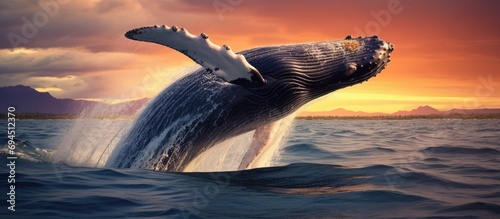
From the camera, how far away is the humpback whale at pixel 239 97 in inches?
317

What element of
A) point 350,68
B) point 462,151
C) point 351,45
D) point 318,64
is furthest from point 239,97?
point 462,151

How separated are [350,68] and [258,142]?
6.86ft

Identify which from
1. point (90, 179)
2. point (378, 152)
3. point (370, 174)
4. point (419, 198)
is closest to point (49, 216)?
point (90, 179)

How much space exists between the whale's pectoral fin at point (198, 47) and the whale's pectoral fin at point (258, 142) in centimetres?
215

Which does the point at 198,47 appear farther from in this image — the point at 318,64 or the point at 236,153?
the point at 236,153

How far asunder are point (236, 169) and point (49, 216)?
4.80m

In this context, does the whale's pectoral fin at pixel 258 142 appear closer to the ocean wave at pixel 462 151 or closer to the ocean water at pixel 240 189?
the ocean water at pixel 240 189

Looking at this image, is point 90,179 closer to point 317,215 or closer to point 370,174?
point 317,215

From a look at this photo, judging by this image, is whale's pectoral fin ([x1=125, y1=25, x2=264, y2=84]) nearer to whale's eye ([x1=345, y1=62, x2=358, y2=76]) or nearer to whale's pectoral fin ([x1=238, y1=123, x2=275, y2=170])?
whale's eye ([x1=345, y1=62, x2=358, y2=76])

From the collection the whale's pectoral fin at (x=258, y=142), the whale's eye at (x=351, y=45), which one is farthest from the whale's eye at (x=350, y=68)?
the whale's pectoral fin at (x=258, y=142)

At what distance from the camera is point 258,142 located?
9195 millimetres

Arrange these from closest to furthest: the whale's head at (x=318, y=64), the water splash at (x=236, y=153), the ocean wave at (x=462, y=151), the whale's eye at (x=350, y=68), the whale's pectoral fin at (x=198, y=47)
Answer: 1. the whale's pectoral fin at (x=198, y=47)
2. the whale's head at (x=318, y=64)
3. the whale's eye at (x=350, y=68)
4. the water splash at (x=236, y=153)
5. the ocean wave at (x=462, y=151)

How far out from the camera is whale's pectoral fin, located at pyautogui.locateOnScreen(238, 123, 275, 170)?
30.0 feet

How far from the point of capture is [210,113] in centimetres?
820
